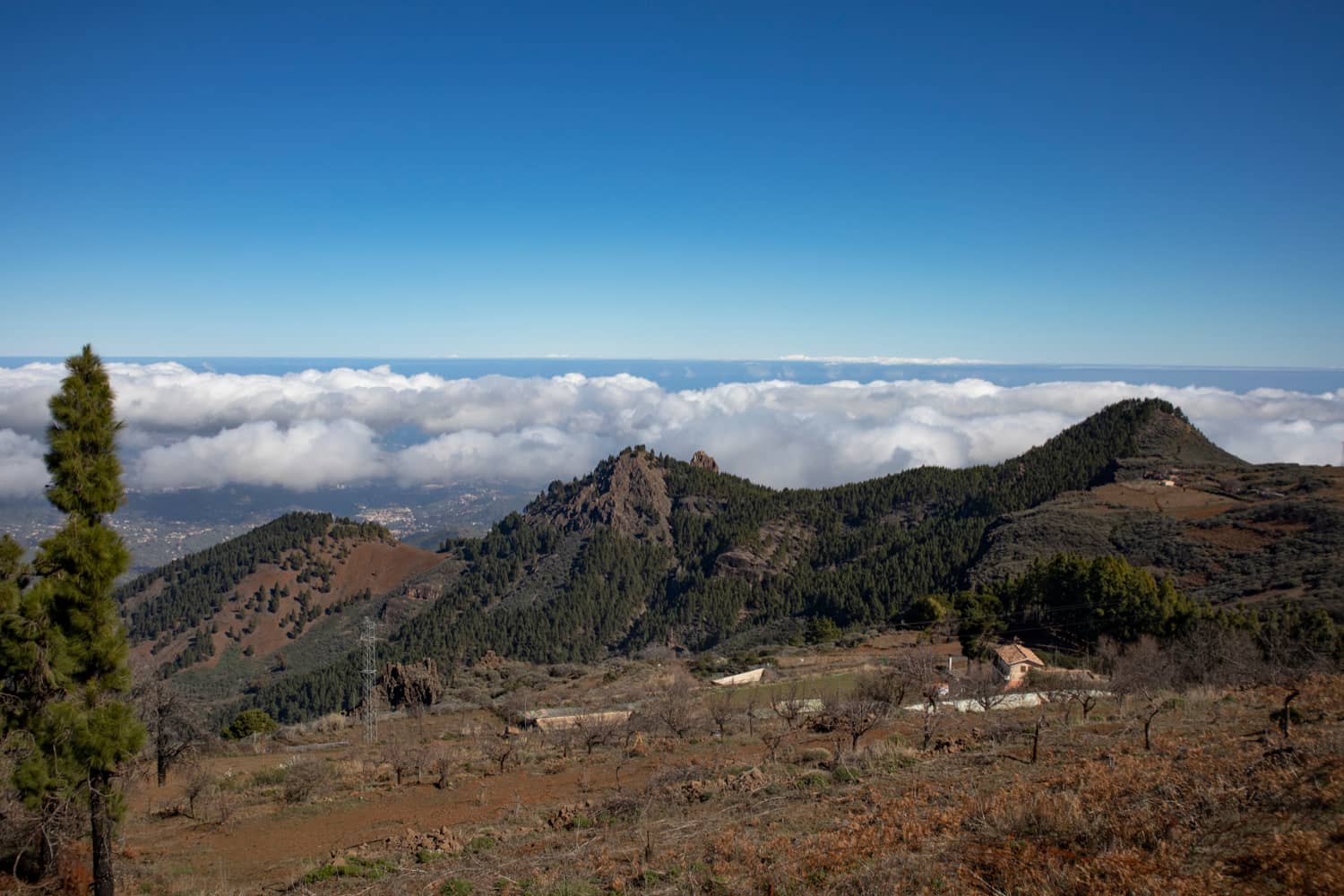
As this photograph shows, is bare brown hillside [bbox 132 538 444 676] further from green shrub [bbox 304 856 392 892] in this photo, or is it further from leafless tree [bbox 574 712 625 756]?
green shrub [bbox 304 856 392 892]

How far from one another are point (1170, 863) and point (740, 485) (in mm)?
105528

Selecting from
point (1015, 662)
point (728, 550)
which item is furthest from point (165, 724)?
point (728, 550)

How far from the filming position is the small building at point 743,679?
138ft

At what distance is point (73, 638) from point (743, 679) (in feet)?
119

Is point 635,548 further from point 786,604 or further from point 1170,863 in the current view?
point 1170,863

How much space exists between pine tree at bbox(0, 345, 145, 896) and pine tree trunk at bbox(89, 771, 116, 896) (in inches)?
0.6

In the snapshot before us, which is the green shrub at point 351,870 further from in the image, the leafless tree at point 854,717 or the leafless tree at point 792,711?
the leafless tree at point 792,711

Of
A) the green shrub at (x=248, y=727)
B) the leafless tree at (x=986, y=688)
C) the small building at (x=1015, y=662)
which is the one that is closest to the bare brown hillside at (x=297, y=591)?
the green shrub at (x=248, y=727)

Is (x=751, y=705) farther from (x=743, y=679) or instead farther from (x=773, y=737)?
(x=743, y=679)

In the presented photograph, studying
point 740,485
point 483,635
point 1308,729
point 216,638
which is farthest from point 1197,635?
point 216,638

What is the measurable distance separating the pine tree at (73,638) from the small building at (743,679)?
110 feet

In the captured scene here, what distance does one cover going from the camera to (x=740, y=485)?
112938 mm

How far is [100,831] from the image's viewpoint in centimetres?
1173

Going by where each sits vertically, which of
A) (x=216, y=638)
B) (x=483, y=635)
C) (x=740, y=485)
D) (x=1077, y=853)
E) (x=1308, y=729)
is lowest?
(x=216, y=638)
